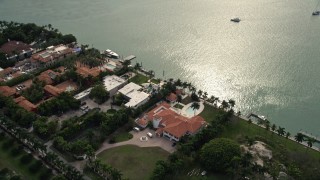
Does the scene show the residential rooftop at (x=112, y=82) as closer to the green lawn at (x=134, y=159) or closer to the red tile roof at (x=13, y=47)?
the green lawn at (x=134, y=159)

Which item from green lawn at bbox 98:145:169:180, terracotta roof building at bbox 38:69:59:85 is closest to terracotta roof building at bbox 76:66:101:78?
terracotta roof building at bbox 38:69:59:85

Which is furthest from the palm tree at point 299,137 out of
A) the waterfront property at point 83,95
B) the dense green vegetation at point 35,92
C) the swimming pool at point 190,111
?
the dense green vegetation at point 35,92

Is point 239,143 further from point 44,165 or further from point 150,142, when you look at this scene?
point 44,165

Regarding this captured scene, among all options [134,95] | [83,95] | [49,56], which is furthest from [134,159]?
[49,56]

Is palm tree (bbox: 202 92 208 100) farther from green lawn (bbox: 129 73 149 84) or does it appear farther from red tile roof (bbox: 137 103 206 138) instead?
green lawn (bbox: 129 73 149 84)

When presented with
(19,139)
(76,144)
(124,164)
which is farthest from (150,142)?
(19,139)

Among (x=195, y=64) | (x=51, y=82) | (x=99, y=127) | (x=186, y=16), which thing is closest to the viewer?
(x=99, y=127)
